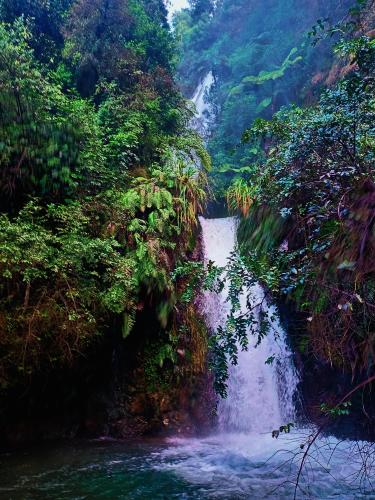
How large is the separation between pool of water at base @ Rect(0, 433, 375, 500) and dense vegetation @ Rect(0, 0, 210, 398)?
52.2 inches

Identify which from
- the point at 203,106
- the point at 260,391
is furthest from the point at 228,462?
the point at 203,106

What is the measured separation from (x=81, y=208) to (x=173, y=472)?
439 cm

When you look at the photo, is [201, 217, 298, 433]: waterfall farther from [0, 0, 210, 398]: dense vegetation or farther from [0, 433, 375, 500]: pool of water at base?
[0, 0, 210, 398]: dense vegetation

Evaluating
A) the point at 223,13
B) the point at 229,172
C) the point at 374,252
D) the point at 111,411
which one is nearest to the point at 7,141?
the point at 111,411

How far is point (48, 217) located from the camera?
6492 mm

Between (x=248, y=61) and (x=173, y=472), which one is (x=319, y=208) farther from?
(x=248, y=61)

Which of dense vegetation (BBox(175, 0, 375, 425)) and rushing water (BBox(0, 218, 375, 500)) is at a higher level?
dense vegetation (BBox(175, 0, 375, 425))

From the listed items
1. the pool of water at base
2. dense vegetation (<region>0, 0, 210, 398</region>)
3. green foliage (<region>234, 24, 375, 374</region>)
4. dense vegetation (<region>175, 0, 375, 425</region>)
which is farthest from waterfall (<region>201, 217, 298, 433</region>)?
green foliage (<region>234, 24, 375, 374</region>)

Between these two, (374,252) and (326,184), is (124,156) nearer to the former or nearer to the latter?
(326,184)

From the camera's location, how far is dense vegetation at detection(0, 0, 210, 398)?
18.7ft

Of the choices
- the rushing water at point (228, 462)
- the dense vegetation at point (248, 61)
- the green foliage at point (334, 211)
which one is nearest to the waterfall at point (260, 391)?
the rushing water at point (228, 462)

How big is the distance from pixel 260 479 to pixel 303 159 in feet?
13.9

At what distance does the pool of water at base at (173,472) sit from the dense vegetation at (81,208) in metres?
1.33

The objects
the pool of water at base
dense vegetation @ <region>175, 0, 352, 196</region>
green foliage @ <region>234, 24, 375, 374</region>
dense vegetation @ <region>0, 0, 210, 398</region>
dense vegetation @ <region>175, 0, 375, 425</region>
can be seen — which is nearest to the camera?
green foliage @ <region>234, 24, 375, 374</region>
